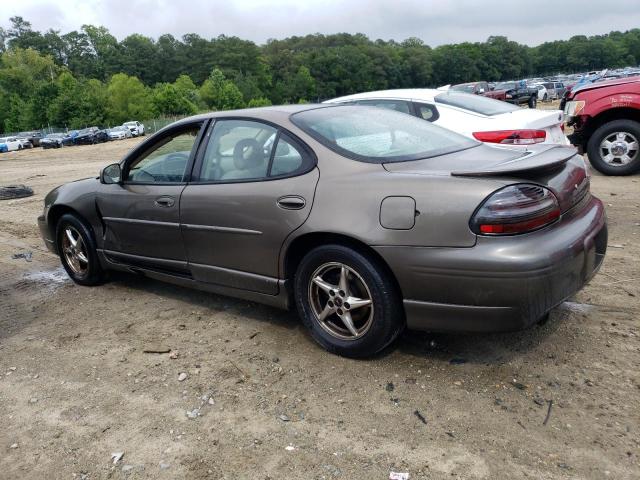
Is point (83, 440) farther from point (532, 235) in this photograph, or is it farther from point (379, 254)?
point (532, 235)

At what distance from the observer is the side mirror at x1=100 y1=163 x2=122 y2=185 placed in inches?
184

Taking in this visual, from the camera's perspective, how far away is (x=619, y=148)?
8.20 m

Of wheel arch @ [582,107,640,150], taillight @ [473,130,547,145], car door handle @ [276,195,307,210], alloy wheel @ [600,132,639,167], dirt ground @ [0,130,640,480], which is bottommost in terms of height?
dirt ground @ [0,130,640,480]

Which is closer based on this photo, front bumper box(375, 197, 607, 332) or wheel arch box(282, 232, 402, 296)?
front bumper box(375, 197, 607, 332)

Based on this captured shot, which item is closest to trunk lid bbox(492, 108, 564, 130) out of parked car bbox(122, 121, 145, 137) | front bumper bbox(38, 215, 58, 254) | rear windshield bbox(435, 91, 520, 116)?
rear windshield bbox(435, 91, 520, 116)

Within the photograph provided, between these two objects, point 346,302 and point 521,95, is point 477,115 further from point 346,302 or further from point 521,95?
point 521,95

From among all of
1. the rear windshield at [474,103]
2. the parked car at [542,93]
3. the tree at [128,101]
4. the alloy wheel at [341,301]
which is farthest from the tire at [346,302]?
the tree at [128,101]

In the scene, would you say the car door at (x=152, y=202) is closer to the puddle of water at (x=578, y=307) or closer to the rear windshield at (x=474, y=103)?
the puddle of water at (x=578, y=307)

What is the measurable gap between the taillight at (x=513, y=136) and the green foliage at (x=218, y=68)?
2975 inches

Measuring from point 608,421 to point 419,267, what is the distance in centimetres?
113

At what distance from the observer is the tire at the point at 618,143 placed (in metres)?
7.98

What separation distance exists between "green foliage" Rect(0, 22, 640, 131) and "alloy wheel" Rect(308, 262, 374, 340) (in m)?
78.0

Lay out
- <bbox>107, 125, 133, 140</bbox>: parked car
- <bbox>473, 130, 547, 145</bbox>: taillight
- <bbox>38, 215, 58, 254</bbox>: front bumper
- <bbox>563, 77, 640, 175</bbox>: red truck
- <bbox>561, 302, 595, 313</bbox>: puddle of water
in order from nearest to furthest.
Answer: <bbox>561, 302, 595, 313</bbox>: puddle of water
<bbox>38, 215, 58, 254</bbox>: front bumper
<bbox>473, 130, 547, 145</bbox>: taillight
<bbox>563, 77, 640, 175</bbox>: red truck
<bbox>107, 125, 133, 140</bbox>: parked car

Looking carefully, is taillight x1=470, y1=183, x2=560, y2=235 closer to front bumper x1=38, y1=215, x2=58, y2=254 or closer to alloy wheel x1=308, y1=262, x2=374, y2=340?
alloy wheel x1=308, y1=262, x2=374, y2=340
